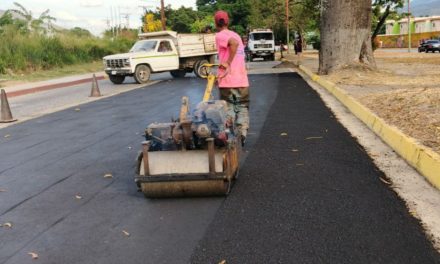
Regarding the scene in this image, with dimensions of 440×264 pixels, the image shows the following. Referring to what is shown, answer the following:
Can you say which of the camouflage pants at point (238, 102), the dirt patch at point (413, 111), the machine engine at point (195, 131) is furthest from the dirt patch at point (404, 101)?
the machine engine at point (195, 131)

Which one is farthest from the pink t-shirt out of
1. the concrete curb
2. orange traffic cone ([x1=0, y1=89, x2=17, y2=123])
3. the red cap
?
orange traffic cone ([x1=0, y1=89, x2=17, y2=123])

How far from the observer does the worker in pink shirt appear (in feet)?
20.7

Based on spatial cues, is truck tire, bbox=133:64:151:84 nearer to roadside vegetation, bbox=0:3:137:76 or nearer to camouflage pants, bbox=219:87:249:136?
roadside vegetation, bbox=0:3:137:76

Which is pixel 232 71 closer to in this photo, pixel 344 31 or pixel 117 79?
pixel 344 31

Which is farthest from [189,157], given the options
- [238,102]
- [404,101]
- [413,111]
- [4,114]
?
[4,114]

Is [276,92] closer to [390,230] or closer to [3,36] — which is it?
[390,230]

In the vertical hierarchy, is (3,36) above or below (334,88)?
above

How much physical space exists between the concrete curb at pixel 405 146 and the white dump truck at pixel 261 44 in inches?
1192

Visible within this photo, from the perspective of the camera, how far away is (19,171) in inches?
273

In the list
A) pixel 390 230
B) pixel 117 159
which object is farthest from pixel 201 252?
pixel 117 159

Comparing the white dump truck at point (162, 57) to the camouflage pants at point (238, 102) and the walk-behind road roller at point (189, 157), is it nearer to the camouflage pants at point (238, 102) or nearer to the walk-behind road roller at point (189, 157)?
the camouflage pants at point (238, 102)

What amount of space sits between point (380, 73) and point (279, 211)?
14888 millimetres

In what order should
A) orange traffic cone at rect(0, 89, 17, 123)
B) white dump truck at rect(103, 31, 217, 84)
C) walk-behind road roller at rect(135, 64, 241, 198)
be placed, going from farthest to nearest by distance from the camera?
1. white dump truck at rect(103, 31, 217, 84)
2. orange traffic cone at rect(0, 89, 17, 123)
3. walk-behind road roller at rect(135, 64, 241, 198)

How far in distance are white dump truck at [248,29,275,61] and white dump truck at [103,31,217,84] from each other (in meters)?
14.8
